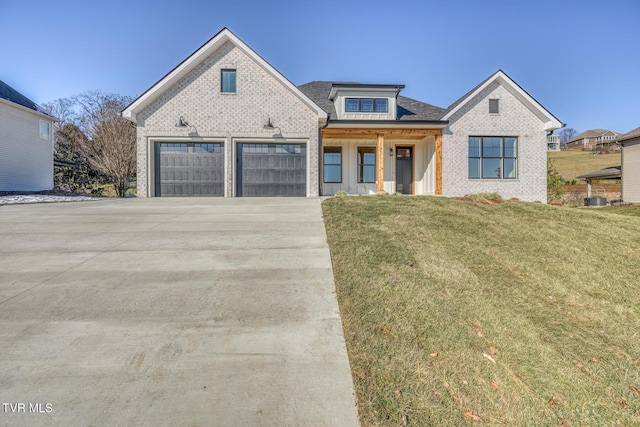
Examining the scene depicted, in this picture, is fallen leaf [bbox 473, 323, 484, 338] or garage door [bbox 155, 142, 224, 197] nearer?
fallen leaf [bbox 473, 323, 484, 338]

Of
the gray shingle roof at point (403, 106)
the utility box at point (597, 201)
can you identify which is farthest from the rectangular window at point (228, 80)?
the utility box at point (597, 201)

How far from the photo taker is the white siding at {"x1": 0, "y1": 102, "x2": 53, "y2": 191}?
1738 centimetres

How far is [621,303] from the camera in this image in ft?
15.1

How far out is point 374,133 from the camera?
15.4 metres

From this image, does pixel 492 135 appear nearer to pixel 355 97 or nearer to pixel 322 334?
pixel 355 97

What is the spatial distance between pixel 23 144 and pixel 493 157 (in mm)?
24685

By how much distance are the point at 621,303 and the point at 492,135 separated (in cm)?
1308

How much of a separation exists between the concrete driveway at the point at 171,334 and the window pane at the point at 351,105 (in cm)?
1141

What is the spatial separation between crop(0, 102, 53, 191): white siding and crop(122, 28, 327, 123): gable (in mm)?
8817

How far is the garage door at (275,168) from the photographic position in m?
14.6

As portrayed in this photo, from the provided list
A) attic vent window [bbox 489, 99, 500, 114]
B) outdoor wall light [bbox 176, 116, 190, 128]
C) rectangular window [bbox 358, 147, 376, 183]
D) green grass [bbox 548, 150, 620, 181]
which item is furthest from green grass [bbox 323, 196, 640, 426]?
green grass [bbox 548, 150, 620, 181]

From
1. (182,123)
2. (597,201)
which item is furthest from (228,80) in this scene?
(597,201)

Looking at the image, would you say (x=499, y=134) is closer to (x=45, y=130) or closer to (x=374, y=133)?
(x=374, y=133)

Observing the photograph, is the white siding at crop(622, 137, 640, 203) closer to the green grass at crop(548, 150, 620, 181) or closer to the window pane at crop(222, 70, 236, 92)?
the green grass at crop(548, 150, 620, 181)
